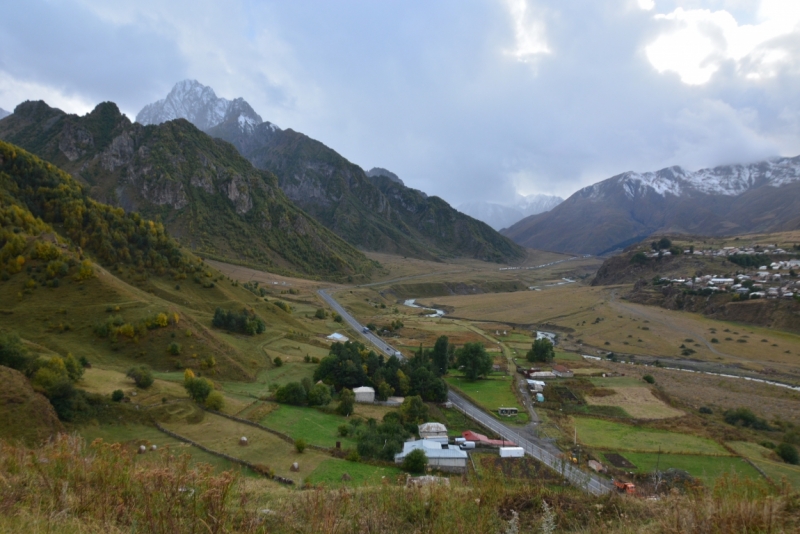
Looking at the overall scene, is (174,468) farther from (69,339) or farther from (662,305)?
(662,305)

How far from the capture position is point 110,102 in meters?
189

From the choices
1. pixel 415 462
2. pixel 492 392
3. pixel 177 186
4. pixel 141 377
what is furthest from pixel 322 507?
pixel 177 186

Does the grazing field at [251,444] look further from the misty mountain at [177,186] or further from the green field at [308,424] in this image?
the misty mountain at [177,186]

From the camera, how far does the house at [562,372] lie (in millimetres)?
57706

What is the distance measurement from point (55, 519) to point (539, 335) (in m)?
91.0

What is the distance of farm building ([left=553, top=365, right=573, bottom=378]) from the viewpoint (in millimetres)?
57697

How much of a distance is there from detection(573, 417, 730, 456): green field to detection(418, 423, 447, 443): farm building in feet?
41.4

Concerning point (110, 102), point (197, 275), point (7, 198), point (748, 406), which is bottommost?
point (748, 406)

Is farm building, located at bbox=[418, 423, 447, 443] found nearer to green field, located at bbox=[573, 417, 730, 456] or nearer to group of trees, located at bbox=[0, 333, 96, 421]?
green field, located at bbox=[573, 417, 730, 456]

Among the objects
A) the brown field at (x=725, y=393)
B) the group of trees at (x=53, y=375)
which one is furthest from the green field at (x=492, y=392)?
the group of trees at (x=53, y=375)

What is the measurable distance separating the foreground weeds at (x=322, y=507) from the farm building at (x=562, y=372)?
5146 cm

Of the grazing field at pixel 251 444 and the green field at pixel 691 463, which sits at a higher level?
the grazing field at pixel 251 444

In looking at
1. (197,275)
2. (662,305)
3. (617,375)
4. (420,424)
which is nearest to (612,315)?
(662,305)

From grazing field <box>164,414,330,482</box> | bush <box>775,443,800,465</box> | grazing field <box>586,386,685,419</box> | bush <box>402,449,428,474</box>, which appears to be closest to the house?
grazing field <box>586,386,685,419</box>
